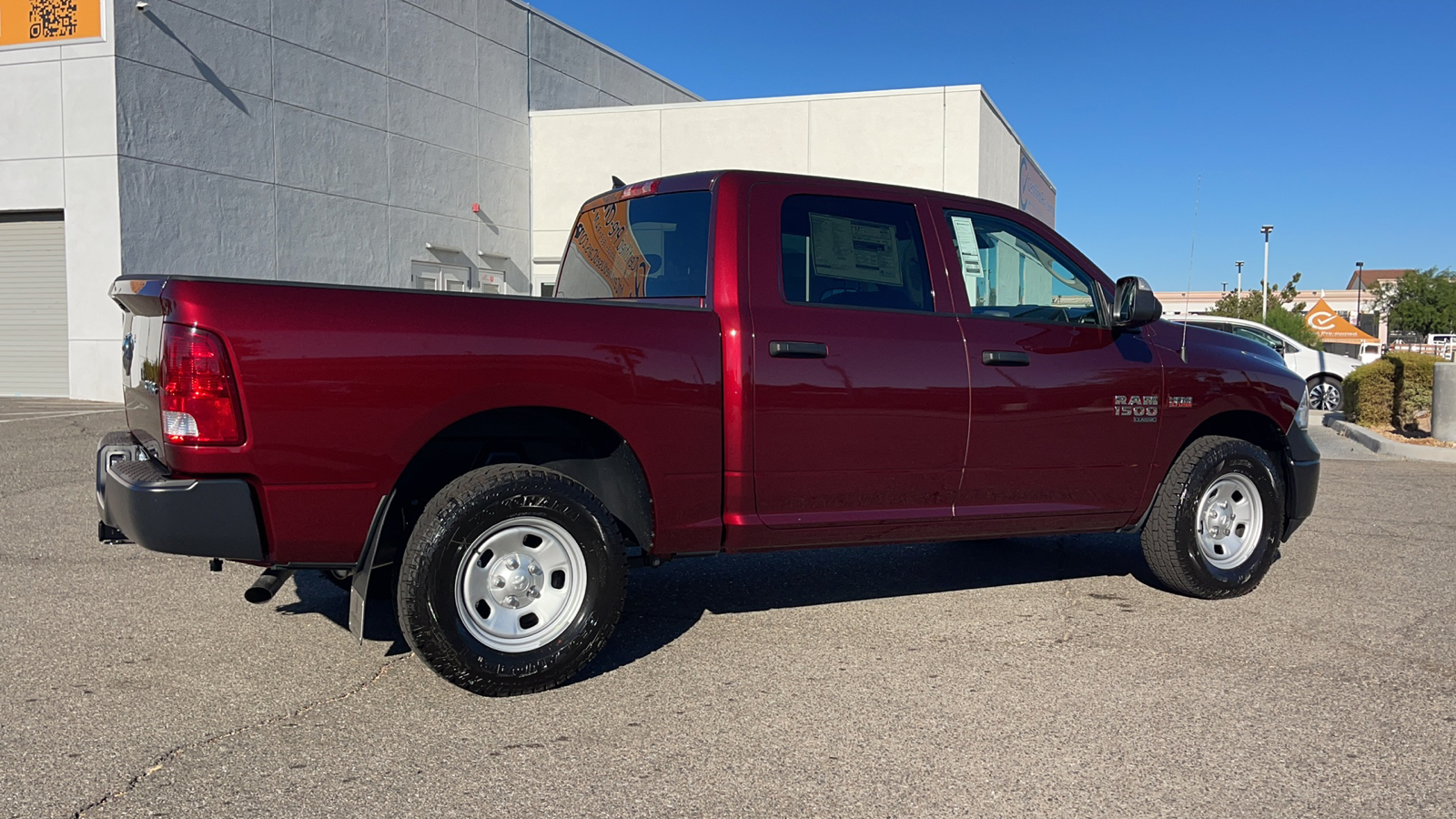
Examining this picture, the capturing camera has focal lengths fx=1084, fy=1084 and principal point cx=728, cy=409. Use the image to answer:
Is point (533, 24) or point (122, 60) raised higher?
point (533, 24)

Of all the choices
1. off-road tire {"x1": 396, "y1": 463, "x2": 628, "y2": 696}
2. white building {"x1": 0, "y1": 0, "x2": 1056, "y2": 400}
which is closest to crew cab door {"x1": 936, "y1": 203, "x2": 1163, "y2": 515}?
off-road tire {"x1": 396, "y1": 463, "x2": 628, "y2": 696}

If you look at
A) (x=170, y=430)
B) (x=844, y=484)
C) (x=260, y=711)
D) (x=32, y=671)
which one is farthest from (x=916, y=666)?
(x=32, y=671)

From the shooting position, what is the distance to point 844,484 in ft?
14.8

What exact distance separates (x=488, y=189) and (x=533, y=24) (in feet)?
14.2

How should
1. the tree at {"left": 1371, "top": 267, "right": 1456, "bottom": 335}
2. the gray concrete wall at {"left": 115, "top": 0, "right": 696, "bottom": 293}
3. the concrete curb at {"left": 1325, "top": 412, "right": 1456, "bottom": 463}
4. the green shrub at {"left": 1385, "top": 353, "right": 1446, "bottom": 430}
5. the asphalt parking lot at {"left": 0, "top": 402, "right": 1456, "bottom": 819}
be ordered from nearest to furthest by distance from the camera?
the asphalt parking lot at {"left": 0, "top": 402, "right": 1456, "bottom": 819} < the concrete curb at {"left": 1325, "top": 412, "right": 1456, "bottom": 463} < the green shrub at {"left": 1385, "top": 353, "right": 1446, "bottom": 430} < the gray concrete wall at {"left": 115, "top": 0, "right": 696, "bottom": 293} < the tree at {"left": 1371, "top": 267, "right": 1456, "bottom": 335}

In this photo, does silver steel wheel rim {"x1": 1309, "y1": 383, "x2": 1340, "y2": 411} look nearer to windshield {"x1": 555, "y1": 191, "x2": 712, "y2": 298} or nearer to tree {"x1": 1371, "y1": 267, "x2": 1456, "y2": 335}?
windshield {"x1": 555, "y1": 191, "x2": 712, "y2": 298}

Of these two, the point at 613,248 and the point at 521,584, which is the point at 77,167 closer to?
the point at 613,248

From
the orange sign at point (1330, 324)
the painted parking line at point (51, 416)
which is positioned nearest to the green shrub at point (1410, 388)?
the orange sign at point (1330, 324)

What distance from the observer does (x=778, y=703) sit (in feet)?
12.8

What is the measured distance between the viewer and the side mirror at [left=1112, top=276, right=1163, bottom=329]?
499 centimetres

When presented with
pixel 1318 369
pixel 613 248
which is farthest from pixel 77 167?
pixel 1318 369

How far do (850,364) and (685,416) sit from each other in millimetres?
744

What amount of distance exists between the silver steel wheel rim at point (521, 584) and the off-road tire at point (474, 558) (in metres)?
0.02

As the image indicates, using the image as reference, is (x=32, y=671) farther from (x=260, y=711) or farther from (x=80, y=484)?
(x=80, y=484)
